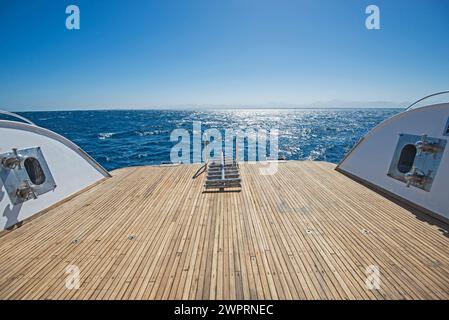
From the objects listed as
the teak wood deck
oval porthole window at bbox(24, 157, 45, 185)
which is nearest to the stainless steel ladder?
the teak wood deck

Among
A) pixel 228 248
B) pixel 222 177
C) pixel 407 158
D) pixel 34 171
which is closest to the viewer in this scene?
pixel 228 248

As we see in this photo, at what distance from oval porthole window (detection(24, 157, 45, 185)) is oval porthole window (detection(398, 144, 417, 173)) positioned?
13495 millimetres

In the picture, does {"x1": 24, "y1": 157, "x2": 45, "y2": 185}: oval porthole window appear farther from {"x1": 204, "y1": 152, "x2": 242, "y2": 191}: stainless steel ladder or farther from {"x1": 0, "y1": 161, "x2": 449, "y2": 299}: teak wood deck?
{"x1": 204, "y1": 152, "x2": 242, "y2": 191}: stainless steel ladder

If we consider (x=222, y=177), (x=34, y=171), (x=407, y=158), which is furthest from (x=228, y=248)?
(x=407, y=158)

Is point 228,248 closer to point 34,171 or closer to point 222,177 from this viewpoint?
point 222,177

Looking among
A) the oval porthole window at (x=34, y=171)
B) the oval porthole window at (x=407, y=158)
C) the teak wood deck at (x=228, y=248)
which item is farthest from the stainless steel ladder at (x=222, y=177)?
the oval porthole window at (x=407, y=158)

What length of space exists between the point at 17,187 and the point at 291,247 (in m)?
8.31

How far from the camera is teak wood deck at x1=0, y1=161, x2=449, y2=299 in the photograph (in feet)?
A: 12.8

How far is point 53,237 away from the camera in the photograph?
5.65 metres

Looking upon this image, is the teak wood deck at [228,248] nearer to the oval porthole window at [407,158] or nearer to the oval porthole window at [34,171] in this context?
the oval porthole window at [34,171]

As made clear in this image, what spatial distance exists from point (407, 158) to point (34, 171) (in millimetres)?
13839

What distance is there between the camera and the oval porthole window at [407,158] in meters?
7.84

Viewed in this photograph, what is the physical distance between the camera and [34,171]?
7348 millimetres
